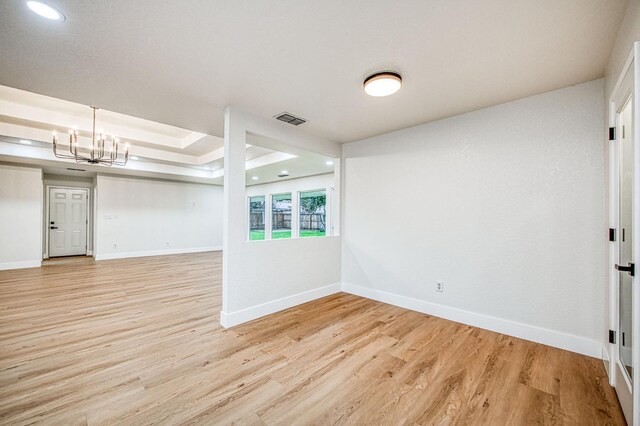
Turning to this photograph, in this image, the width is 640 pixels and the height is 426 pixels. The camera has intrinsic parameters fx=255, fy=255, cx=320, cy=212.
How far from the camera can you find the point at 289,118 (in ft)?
10.9

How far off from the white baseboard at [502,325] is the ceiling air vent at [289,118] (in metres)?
2.74

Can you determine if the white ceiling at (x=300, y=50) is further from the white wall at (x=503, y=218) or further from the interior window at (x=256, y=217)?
the interior window at (x=256, y=217)

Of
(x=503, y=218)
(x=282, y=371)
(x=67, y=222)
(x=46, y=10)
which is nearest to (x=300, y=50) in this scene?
(x=46, y=10)

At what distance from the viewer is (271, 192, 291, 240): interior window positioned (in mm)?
8922

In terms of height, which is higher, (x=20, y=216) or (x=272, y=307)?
(x=20, y=216)

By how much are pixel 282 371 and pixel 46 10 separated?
295 centimetres

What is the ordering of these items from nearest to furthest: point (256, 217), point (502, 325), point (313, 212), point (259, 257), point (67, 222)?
point (502, 325), point (259, 257), point (67, 222), point (313, 212), point (256, 217)

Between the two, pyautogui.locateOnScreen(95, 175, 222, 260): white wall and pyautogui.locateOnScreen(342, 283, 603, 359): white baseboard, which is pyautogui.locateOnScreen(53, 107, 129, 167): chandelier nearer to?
pyautogui.locateOnScreen(95, 175, 222, 260): white wall

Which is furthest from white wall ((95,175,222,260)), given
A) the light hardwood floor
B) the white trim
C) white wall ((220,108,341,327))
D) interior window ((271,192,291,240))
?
the white trim

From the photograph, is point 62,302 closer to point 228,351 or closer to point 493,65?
point 228,351

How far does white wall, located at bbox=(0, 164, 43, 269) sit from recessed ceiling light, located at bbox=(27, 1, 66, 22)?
6.95 metres

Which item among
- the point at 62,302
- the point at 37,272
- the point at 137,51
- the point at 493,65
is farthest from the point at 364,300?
the point at 37,272

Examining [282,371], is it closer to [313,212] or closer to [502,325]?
[502,325]

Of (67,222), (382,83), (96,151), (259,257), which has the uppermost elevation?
(96,151)
